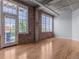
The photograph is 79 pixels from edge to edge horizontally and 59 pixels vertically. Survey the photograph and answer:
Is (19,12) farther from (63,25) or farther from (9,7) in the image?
(63,25)

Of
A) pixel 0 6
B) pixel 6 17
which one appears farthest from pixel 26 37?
pixel 0 6

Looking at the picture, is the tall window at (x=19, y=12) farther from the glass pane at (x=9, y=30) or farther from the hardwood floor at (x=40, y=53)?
the hardwood floor at (x=40, y=53)

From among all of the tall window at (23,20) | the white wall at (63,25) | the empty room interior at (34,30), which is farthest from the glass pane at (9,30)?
the white wall at (63,25)

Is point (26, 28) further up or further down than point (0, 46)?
further up

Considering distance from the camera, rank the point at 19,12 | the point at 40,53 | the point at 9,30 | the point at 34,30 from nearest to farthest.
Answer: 1. the point at 40,53
2. the point at 9,30
3. the point at 19,12
4. the point at 34,30

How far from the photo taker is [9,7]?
288 inches

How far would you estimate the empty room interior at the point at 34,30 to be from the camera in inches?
213

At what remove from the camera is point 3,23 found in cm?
Result: 666

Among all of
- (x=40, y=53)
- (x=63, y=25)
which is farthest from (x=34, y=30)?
(x=40, y=53)

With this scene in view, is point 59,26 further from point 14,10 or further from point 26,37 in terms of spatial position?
point 14,10

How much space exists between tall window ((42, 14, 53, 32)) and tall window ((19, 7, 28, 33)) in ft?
10.1

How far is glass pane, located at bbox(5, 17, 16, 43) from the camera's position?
275 inches

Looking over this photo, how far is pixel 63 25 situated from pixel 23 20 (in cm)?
550

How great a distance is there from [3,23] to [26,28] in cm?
256
